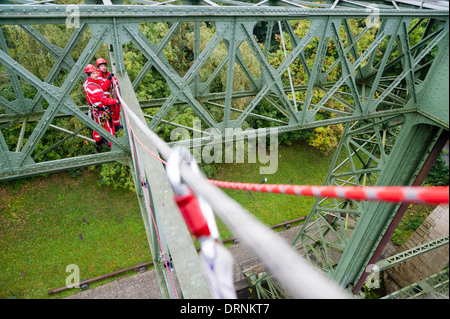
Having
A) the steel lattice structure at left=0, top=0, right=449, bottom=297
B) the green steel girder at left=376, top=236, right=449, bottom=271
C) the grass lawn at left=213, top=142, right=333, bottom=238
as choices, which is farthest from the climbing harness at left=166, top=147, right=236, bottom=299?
the grass lawn at left=213, top=142, right=333, bottom=238

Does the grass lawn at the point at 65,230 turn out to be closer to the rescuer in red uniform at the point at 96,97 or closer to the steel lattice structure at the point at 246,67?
the steel lattice structure at the point at 246,67

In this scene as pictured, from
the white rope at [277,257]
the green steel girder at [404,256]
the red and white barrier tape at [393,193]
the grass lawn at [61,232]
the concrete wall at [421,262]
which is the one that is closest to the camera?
the white rope at [277,257]

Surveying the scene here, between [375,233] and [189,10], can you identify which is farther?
[375,233]

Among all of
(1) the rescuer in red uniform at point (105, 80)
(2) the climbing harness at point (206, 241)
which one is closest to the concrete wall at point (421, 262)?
(1) the rescuer in red uniform at point (105, 80)

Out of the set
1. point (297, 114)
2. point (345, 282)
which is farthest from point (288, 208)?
point (297, 114)

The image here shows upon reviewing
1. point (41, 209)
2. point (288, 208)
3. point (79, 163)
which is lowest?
point (79, 163)

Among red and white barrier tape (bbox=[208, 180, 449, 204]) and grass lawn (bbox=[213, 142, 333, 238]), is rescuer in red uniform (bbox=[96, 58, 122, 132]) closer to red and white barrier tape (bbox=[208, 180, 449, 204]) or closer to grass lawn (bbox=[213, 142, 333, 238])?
red and white barrier tape (bbox=[208, 180, 449, 204])

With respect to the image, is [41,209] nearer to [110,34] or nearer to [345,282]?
[110,34]
